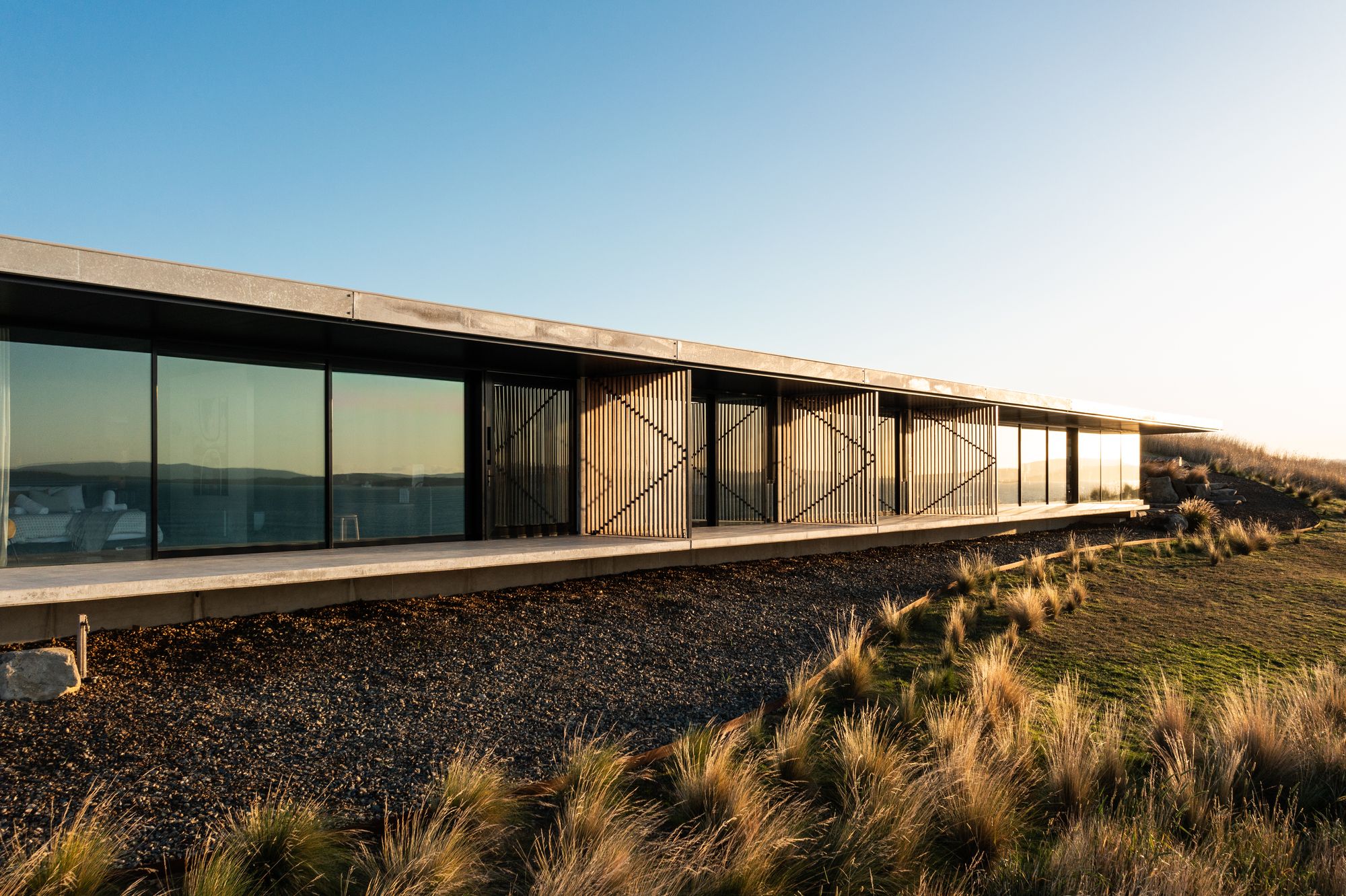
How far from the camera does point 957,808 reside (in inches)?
173

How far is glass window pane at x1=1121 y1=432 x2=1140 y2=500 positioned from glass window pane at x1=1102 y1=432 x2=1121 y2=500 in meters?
0.21

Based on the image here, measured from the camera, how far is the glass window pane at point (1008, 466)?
60.6ft

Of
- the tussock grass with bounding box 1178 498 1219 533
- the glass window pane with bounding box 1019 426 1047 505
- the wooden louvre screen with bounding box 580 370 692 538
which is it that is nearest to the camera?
the wooden louvre screen with bounding box 580 370 692 538

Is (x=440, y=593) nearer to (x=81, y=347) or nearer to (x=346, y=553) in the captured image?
(x=346, y=553)

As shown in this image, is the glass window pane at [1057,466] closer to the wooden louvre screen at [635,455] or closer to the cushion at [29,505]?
the wooden louvre screen at [635,455]

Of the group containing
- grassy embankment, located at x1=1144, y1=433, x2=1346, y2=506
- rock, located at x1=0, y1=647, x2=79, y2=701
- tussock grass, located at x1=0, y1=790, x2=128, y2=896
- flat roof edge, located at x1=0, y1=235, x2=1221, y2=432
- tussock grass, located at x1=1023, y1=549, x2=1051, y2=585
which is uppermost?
flat roof edge, located at x1=0, y1=235, x2=1221, y2=432

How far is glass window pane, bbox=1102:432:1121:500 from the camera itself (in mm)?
22375

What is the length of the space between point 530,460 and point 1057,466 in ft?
50.4

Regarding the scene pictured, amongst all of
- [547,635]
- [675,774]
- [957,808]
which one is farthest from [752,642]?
[957,808]

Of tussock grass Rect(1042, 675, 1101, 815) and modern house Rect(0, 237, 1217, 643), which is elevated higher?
modern house Rect(0, 237, 1217, 643)

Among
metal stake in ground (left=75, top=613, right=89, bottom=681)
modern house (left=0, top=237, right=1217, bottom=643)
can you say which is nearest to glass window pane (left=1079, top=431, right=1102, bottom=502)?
modern house (left=0, top=237, right=1217, bottom=643)

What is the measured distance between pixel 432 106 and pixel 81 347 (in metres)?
7.91

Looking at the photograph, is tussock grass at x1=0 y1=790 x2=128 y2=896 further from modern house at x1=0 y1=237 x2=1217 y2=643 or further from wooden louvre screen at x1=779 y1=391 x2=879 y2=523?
wooden louvre screen at x1=779 y1=391 x2=879 y2=523

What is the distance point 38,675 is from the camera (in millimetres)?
5332
